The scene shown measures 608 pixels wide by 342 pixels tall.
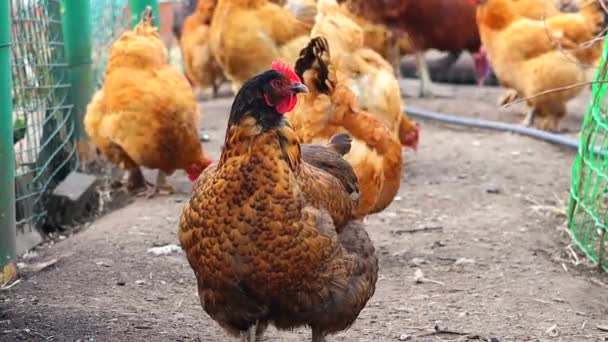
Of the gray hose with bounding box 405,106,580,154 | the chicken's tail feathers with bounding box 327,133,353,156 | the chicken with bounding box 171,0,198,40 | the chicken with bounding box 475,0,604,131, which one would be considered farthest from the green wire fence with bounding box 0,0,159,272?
the chicken with bounding box 171,0,198,40

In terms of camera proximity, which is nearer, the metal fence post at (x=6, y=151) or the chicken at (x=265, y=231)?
the chicken at (x=265, y=231)

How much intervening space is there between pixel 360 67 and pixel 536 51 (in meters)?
2.58

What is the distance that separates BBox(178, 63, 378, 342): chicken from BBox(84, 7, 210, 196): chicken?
2376 mm

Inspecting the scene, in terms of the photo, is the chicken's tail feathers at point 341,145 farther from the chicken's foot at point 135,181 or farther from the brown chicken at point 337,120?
the chicken's foot at point 135,181

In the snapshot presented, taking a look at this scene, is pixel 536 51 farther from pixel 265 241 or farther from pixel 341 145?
pixel 265 241

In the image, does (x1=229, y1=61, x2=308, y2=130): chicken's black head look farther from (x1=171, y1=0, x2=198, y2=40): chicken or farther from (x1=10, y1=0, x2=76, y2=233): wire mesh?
(x1=171, y1=0, x2=198, y2=40): chicken

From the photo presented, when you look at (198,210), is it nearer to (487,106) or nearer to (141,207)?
(141,207)

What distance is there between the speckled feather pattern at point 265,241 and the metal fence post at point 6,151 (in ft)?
3.82

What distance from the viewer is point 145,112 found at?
494 cm

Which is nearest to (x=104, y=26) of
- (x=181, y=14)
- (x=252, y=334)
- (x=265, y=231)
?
(x=181, y=14)

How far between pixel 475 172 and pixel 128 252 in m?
2.76

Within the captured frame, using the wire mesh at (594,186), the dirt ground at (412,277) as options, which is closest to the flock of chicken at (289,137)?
the wire mesh at (594,186)

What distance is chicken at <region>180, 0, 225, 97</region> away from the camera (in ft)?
27.5

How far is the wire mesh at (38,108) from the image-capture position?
13.9ft
